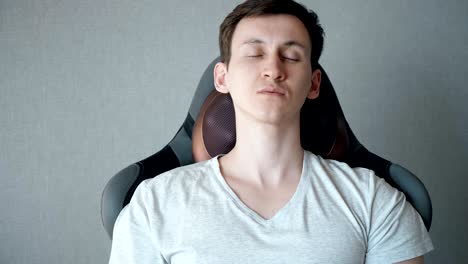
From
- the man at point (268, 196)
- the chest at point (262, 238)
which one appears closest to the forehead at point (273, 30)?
the man at point (268, 196)

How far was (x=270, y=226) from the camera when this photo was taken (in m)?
0.90

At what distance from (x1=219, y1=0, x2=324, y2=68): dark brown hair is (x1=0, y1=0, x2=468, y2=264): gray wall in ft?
1.85

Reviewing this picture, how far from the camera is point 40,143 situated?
1603mm

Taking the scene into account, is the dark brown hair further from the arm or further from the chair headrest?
the arm

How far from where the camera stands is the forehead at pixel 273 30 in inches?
39.7

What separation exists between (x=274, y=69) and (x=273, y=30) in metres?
0.11

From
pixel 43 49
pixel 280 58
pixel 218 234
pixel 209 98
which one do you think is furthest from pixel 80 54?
pixel 218 234

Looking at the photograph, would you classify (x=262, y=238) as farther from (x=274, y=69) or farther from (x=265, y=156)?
(x=274, y=69)

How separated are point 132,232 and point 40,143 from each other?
34.5 inches

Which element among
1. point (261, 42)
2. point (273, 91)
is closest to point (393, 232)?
point (273, 91)

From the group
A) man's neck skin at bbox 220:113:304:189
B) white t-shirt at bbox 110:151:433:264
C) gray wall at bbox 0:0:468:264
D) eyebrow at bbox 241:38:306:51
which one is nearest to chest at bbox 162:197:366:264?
white t-shirt at bbox 110:151:433:264

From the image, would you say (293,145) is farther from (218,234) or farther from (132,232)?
(132,232)

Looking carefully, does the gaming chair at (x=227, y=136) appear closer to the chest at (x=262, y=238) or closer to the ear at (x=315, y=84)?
the ear at (x=315, y=84)

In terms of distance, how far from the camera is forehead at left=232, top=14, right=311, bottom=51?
1.01 metres
